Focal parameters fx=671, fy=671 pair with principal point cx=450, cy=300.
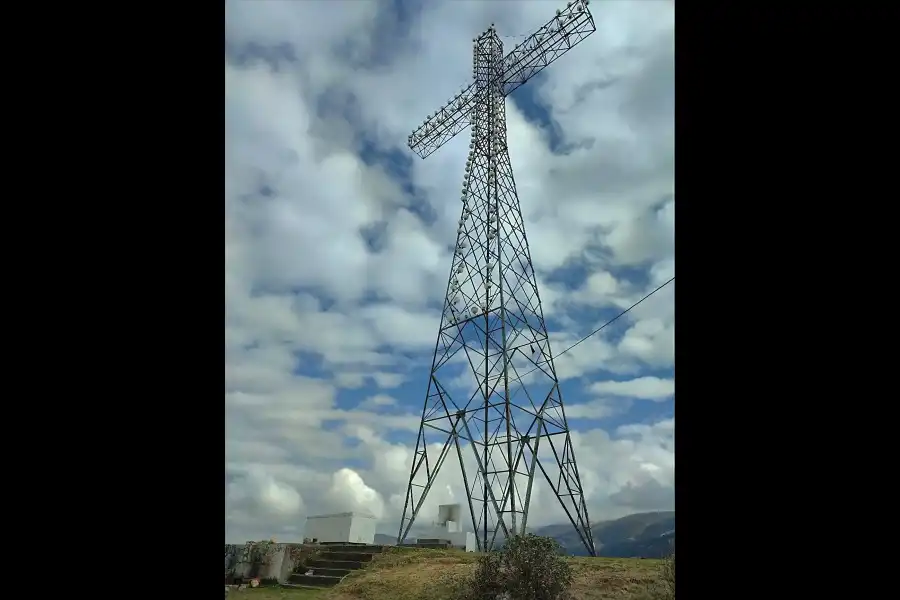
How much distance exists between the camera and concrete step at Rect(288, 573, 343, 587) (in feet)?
28.5

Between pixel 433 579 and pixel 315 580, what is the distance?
180 cm

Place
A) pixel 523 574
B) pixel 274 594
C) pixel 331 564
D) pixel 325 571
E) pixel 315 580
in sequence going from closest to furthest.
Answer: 1. pixel 523 574
2. pixel 274 594
3. pixel 315 580
4. pixel 325 571
5. pixel 331 564

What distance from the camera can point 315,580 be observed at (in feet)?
28.8

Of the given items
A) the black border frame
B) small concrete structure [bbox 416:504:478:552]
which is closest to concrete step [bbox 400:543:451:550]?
small concrete structure [bbox 416:504:478:552]

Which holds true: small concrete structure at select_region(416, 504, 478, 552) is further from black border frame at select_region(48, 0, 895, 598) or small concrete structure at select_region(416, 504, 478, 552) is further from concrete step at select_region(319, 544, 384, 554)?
black border frame at select_region(48, 0, 895, 598)

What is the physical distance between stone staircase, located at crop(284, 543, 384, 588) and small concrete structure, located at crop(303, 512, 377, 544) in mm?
402

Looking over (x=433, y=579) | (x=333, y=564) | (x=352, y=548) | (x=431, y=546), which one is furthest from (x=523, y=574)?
(x=431, y=546)

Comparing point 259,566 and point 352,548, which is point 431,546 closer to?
point 352,548

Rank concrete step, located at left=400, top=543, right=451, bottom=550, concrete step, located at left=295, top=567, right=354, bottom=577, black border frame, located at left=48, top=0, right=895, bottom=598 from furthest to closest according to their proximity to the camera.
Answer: concrete step, located at left=400, top=543, right=451, bottom=550
concrete step, located at left=295, top=567, right=354, bottom=577
black border frame, located at left=48, top=0, right=895, bottom=598

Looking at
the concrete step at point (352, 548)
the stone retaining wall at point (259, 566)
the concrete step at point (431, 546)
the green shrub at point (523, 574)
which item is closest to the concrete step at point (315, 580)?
the stone retaining wall at point (259, 566)
